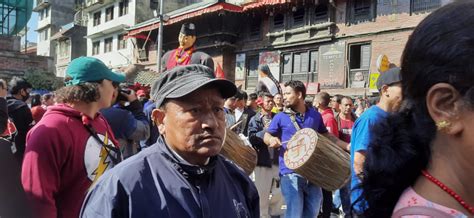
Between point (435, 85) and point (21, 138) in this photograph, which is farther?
point (21, 138)

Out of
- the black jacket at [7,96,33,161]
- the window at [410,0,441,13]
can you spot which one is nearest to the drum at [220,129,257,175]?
the black jacket at [7,96,33,161]

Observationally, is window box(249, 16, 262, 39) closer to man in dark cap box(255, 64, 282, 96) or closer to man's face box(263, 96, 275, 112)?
man in dark cap box(255, 64, 282, 96)

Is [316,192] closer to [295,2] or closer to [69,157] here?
[69,157]

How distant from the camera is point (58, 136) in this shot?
2482 millimetres

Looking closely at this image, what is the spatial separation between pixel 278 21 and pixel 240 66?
319cm

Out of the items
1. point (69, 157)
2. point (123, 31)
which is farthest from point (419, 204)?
point (123, 31)

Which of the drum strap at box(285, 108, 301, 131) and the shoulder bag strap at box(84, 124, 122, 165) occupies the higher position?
the drum strap at box(285, 108, 301, 131)

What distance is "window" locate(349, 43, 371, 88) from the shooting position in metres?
17.3

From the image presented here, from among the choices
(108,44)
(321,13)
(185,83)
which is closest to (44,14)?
(108,44)

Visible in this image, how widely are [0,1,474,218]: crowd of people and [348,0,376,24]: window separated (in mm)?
14492

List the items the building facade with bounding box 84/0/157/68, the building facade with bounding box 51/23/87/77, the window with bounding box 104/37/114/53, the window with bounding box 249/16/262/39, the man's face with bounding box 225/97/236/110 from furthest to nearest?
1. the building facade with bounding box 51/23/87/77
2. the window with bounding box 104/37/114/53
3. the building facade with bounding box 84/0/157/68
4. the window with bounding box 249/16/262/39
5. the man's face with bounding box 225/97/236/110

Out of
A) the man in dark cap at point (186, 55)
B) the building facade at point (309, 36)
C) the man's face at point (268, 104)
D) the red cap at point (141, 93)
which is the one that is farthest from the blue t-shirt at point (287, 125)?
the building facade at point (309, 36)

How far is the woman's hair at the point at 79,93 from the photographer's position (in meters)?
2.77

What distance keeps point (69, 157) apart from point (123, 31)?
107ft
